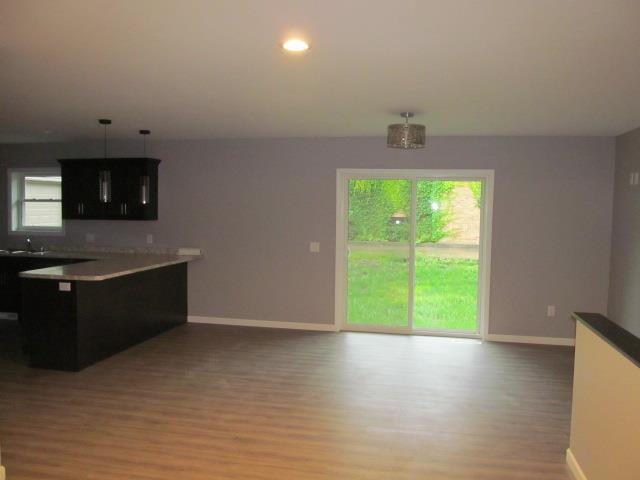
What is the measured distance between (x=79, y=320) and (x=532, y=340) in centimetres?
469

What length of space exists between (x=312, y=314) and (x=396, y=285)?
1077mm

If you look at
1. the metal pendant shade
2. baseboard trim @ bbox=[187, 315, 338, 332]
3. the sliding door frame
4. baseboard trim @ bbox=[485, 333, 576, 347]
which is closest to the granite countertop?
baseboard trim @ bbox=[187, 315, 338, 332]

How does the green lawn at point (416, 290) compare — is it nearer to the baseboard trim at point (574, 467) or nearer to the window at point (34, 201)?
the baseboard trim at point (574, 467)

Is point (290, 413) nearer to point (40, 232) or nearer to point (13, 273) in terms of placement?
point (13, 273)

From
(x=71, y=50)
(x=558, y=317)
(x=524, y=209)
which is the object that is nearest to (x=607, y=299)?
(x=558, y=317)

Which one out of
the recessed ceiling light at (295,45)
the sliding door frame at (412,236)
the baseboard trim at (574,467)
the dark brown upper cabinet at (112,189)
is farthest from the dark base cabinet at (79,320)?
the baseboard trim at (574,467)

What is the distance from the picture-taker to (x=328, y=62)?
278cm

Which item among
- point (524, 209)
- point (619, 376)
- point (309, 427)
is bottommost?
point (309, 427)

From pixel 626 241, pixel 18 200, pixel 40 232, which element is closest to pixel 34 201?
pixel 18 200

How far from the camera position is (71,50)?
2682 mm

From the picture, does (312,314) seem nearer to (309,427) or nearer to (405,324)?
(405,324)

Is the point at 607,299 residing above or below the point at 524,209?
below

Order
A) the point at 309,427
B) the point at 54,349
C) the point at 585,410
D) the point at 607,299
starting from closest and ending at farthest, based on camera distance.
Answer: the point at 585,410 < the point at 309,427 < the point at 54,349 < the point at 607,299

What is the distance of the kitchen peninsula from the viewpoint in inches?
169
